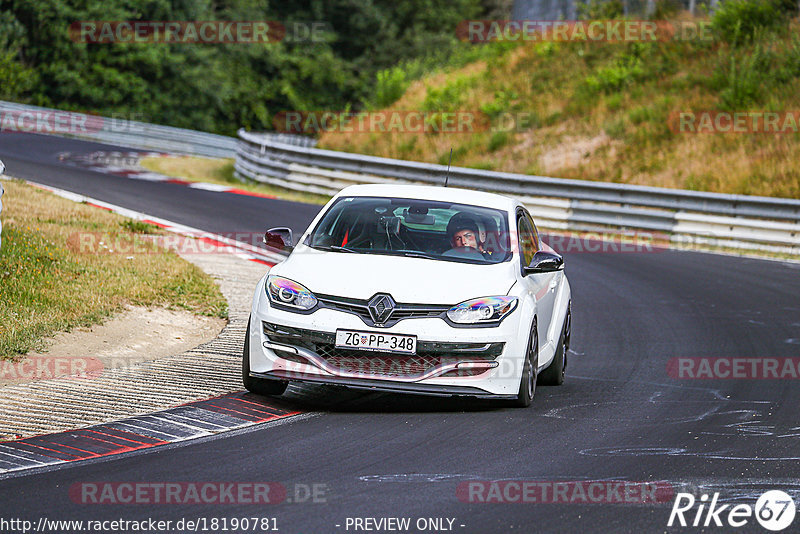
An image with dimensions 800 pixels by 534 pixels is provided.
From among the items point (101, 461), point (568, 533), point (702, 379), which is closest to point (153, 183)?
point (702, 379)

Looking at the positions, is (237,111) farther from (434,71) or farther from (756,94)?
(756,94)

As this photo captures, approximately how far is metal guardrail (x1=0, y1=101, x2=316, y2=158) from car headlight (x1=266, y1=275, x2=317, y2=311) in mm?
28467

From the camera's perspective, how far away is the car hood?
307 inches

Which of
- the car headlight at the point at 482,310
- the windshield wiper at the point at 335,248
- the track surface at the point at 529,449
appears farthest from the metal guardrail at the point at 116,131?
the car headlight at the point at 482,310

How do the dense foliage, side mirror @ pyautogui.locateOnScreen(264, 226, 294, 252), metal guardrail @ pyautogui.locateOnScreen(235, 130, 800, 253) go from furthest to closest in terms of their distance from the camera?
the dense foliage, metal guardrail @ pyautogui.locateOnScreen(235, 130, 800, 253), side mirror @ pyautogui.locateOnScreen(264, 226, 294, 252)

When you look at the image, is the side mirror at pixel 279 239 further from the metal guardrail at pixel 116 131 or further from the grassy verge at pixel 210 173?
the metal guardrail at pixel 116 131

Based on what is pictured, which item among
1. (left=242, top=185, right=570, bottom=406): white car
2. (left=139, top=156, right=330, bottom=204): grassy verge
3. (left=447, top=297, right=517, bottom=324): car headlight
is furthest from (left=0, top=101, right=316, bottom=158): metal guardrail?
(left=447, top=297, right=517, bottom=324): car headlight

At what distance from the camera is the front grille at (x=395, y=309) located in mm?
7676

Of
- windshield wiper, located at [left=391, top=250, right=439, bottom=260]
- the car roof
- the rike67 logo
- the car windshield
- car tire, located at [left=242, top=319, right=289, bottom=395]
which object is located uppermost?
the car roof

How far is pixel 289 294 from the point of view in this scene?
7926 mm

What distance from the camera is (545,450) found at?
23.2 feet

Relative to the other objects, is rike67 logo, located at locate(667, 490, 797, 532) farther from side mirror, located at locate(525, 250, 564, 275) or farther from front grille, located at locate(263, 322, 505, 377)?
side mirror, located at locate(525, 250, 564, 275)

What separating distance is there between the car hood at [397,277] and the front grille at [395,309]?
0.03m

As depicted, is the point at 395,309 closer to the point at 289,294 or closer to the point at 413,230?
the point at 289,294
